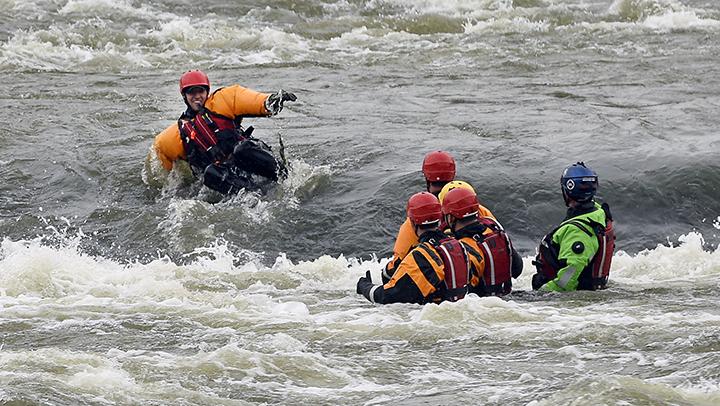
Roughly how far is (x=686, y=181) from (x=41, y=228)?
6191mm

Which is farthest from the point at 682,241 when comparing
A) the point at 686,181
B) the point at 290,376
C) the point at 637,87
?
the point at 637,87

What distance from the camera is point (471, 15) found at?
2209cm

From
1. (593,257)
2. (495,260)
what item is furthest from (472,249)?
(593,257)

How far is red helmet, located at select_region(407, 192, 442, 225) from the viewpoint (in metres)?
8.48

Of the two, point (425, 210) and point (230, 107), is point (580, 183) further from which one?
point (230, 107)

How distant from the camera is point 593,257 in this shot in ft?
29.2

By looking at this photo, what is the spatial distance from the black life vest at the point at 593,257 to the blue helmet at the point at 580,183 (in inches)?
5.8

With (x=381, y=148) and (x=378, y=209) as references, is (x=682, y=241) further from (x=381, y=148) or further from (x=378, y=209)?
(x=381, y=148)

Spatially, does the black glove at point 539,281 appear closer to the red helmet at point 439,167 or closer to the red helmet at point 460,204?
the red helmet at point 460,204

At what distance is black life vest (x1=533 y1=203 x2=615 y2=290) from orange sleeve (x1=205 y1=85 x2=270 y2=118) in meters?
3.56

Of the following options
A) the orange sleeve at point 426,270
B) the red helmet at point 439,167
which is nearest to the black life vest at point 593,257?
the orange sleeve at point 426,270

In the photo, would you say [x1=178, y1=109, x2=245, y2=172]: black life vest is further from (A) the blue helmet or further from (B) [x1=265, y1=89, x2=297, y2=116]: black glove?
(A) the blue helmet

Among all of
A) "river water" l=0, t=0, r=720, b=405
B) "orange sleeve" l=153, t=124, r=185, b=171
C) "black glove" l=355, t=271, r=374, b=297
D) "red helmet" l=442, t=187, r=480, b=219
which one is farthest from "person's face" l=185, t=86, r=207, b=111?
"red helmet" l=442, t=187, r=480, b=219

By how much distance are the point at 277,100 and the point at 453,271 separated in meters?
3.70
